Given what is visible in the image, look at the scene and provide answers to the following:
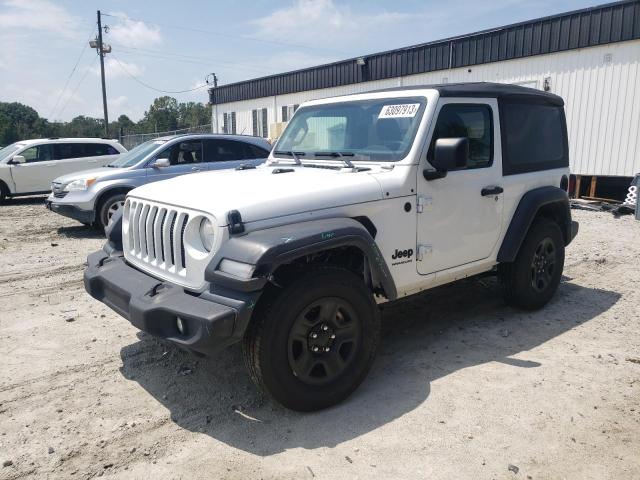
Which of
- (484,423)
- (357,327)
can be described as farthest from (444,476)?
(357,327)

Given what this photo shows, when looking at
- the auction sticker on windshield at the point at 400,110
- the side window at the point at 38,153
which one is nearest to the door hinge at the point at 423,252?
the auction sticker on windshield at the point at 400,110

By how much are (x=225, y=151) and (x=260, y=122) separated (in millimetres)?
15726

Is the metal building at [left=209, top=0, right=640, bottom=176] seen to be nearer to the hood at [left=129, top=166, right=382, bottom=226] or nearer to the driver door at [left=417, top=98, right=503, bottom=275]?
the driver door at [left=417, top=98, right=503, bottom=275]

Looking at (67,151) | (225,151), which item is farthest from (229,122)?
(225,151)

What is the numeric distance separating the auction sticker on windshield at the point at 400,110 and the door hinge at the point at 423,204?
25.5 inches

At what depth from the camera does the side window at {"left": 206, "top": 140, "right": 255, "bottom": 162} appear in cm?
934

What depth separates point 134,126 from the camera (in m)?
92.2

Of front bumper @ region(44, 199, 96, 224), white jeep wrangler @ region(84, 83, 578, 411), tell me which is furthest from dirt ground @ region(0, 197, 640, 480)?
front bumper @ region(44, 199, 96, 224)

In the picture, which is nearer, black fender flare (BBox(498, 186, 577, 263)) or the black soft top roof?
the black soft top roof

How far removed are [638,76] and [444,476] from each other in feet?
38.5

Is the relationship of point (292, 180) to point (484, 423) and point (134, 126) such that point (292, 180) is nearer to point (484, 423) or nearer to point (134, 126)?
point (484, 423)

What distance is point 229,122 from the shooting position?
2734 cm

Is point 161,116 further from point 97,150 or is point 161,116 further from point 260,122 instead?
point 97,150

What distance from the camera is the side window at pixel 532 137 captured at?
14.9 feet
